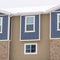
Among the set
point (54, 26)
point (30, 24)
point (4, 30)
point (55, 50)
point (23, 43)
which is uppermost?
point (30, 24)

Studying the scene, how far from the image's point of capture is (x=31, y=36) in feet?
88.9

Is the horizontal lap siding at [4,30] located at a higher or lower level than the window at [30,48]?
higher

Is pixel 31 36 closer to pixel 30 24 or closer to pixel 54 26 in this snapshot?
pixel 30 24

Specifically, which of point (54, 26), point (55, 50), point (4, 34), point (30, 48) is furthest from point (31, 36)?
point (55, 50)

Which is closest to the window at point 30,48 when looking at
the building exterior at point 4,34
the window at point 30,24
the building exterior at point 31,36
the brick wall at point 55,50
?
the building exterior at point 31,36

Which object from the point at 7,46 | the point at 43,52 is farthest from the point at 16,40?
the point at 43,52

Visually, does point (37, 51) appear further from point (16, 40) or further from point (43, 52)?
point (16, 40)

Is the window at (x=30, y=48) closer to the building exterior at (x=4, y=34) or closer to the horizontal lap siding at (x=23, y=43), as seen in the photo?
the horizontal lap siding at (x=23, y=43)

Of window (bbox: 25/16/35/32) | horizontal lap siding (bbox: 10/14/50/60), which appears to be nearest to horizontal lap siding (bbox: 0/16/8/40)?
horizontal lap siding (bbox: 10/14/50/60)

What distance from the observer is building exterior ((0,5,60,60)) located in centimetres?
2600

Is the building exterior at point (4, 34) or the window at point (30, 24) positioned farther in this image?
the window at point (30, 24)

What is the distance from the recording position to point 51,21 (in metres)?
26.3

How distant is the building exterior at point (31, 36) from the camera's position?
26000 millimetres

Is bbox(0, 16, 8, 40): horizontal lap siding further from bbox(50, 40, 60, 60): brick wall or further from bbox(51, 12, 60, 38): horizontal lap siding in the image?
bbox(50, 40, 60, 60): brick wall
